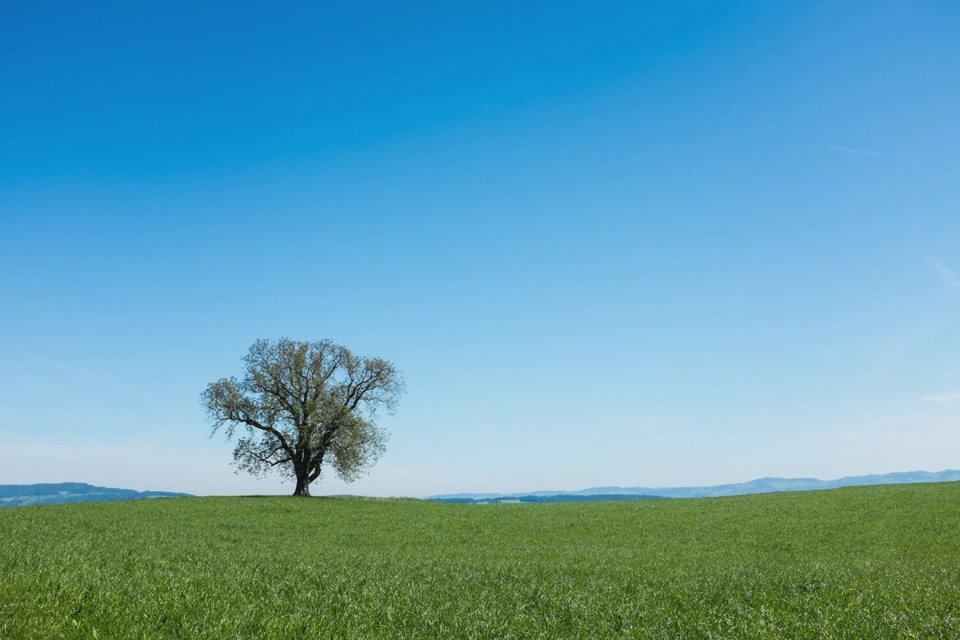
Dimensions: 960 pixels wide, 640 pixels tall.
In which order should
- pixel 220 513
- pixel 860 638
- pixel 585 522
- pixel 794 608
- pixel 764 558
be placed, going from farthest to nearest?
pixel 220 513, pixel 585 522, pixel 764 558, pixel 794 608, pixel 860 638

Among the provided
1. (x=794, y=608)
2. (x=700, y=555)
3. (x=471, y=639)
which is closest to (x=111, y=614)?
(x=471, y=639)

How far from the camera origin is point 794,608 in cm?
1241

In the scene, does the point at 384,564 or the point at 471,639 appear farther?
the point at 384,564

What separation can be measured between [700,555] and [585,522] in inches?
609

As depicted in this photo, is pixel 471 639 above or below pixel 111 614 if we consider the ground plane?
below

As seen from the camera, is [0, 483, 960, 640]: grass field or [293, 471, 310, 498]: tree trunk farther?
[293, 471, 310, 498]: tree trunk

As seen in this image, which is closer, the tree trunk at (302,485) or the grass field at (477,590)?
the grass field at (477,590)

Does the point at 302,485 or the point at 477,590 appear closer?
the point at 477,590

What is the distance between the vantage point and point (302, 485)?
6300 centimetres

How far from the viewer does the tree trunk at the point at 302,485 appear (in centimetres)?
6253

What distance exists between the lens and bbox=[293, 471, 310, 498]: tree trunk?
205 ft

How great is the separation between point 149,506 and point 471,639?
47.7m

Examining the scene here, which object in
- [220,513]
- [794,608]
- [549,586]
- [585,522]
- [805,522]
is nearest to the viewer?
[794,608]

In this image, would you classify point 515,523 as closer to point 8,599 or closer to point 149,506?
point 149,506
